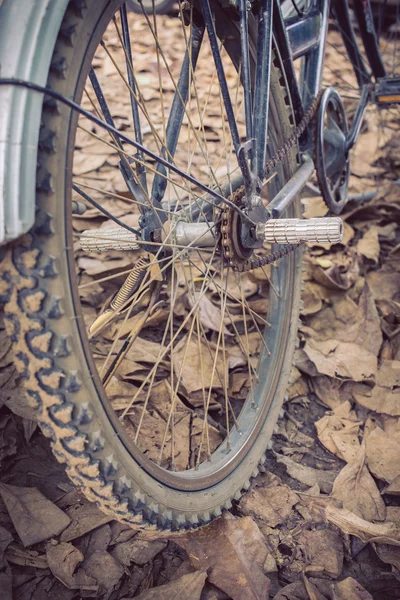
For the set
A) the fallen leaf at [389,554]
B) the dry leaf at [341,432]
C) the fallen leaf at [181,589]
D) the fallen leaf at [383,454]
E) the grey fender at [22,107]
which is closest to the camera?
the grey fender at [22,107]

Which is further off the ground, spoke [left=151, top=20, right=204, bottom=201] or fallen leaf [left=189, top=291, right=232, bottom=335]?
spoke [left=151, top=20, right=204, bottom=201]

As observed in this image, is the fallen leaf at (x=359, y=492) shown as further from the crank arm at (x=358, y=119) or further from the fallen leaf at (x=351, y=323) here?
the crank arm at (x=358, y=119)

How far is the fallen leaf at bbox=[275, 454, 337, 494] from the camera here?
156 centimetres

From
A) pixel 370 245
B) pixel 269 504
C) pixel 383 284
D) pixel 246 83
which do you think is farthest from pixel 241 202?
pixel 370 245

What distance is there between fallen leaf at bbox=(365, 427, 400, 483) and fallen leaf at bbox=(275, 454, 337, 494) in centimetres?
11

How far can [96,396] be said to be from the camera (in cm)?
101

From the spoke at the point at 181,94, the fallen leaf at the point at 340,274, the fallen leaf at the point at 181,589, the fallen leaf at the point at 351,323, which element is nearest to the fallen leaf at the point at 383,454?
the fallen leaf at the point at 351,323

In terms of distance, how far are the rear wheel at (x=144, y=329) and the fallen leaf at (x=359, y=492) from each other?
0.22 metres

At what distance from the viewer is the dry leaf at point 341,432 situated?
5.41 feet

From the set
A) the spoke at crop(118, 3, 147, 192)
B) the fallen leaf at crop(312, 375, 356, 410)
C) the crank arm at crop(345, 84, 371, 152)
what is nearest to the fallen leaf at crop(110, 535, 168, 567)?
the fallen leaf at crop(312, 375, 356, 410)

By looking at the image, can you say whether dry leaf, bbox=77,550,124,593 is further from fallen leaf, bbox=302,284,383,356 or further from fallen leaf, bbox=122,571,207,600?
fallen leaf, bbox=302,284,383,356

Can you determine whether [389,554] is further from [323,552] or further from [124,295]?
[124,295]

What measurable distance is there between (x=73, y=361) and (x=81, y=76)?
477 mm

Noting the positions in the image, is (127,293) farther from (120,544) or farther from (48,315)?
(120,544)
